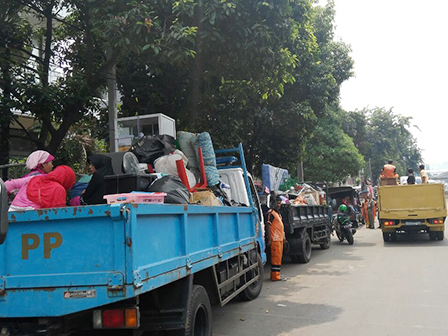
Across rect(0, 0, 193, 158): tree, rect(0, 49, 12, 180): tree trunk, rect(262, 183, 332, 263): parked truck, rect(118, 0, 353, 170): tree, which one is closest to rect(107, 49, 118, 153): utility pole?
rect(0, 0, 193, 158): tree

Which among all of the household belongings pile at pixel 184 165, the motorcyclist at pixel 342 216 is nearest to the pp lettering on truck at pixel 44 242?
the household belongings pile at pixel 184 165

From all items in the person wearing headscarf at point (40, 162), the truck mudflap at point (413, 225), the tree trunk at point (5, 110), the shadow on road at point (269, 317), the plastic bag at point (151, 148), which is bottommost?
the shadow on road at point (269, 317)

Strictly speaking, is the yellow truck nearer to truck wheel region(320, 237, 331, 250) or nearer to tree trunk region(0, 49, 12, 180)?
truck wheel region(320, 237, 331, 250)

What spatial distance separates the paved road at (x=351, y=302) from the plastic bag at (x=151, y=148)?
2430 millimetres

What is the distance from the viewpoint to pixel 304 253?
1077 centimetres

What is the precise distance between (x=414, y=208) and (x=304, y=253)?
5.04 meters

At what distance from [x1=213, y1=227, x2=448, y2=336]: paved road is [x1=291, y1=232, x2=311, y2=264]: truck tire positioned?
7.7 inches

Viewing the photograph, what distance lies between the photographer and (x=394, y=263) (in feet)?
33.3

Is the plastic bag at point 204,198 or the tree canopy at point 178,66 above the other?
the tree canopy at point 178,66

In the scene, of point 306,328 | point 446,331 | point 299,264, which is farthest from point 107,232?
point 299,264

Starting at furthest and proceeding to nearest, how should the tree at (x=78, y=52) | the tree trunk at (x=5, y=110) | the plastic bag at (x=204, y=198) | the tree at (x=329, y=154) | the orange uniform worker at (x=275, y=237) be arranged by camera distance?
the tree at (x=329, y=154)
the orange uniform worker at (x=275, y=237)
the tree trunk at (x=5, y=110)
the tree at (x=78, y=52)
the plastic bag at (x=204, y=198)

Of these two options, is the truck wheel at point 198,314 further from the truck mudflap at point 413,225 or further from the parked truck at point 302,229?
the truck mudflap at point 413,225

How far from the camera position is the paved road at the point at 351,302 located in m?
5.44

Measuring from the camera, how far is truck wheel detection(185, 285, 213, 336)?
3.84m
